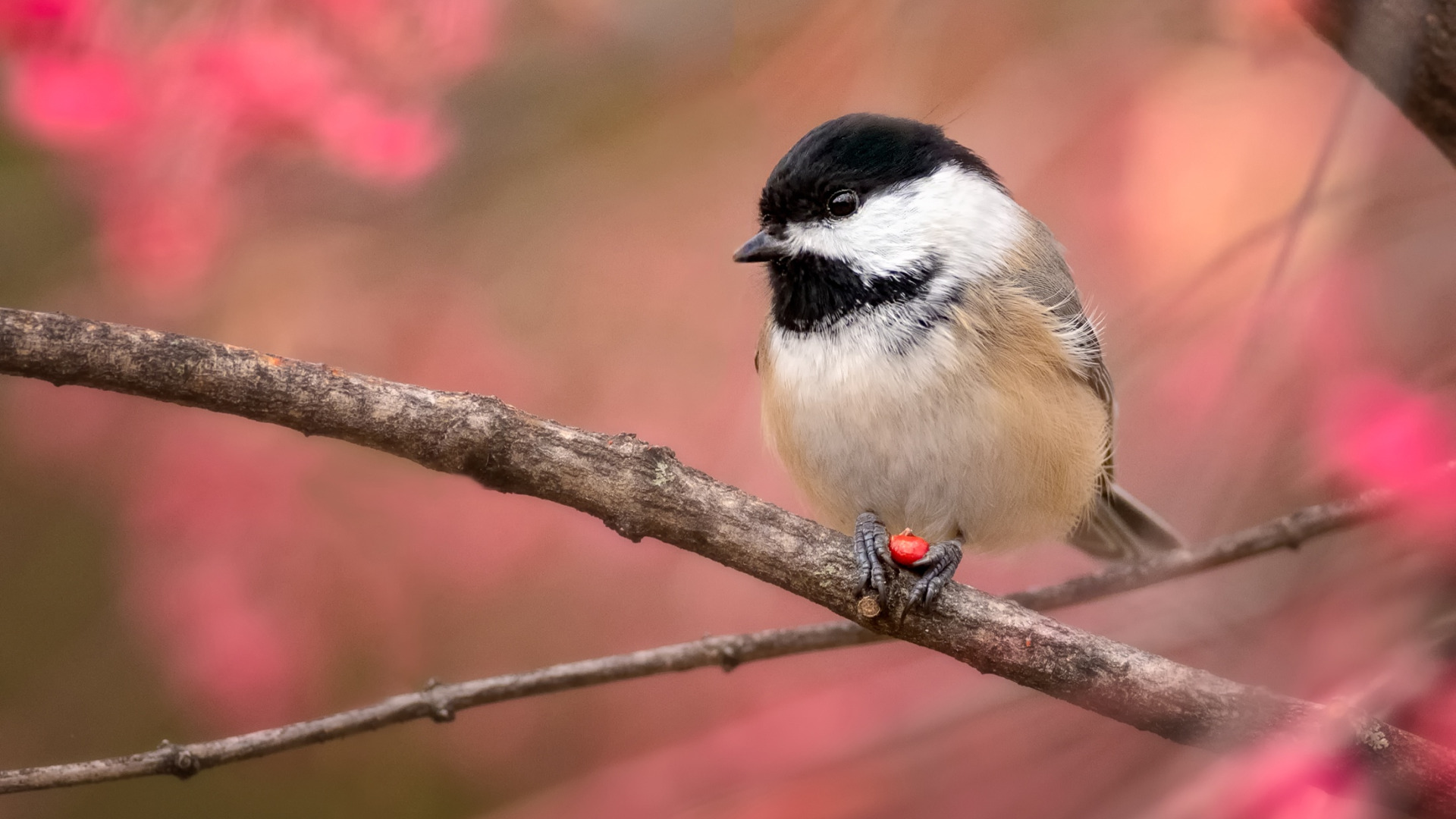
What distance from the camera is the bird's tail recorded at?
1.90 m

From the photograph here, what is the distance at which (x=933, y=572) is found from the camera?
128 centimetres

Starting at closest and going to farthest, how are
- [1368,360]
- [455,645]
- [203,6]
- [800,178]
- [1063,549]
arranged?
[800,178]
[203,6]
[1368,360]
[455,645]
[1063,549]

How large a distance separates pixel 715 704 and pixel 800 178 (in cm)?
104

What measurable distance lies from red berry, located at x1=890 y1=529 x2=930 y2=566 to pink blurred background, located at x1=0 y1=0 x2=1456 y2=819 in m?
0.45

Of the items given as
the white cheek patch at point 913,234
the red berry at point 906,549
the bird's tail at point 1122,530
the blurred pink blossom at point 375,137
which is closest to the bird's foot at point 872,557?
the red berry at point 906,549

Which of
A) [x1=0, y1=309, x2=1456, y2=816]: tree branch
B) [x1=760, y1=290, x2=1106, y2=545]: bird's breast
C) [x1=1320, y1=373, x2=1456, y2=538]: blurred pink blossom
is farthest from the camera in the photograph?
[x1=1320, y1=373, x2=1456, y2=538]: blurred pink blossom

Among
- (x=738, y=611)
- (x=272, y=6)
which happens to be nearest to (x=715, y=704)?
(x=738, y=611)

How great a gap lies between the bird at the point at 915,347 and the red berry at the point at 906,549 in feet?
0.24

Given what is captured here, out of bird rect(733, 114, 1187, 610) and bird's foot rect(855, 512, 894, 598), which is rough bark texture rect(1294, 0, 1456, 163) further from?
bird's foot rect(855, 512, 894, 598)

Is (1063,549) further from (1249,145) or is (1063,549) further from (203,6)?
(203,6)

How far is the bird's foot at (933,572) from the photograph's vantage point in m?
1.23

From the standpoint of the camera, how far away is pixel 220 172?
179cm

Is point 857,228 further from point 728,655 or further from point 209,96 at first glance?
point 209,96

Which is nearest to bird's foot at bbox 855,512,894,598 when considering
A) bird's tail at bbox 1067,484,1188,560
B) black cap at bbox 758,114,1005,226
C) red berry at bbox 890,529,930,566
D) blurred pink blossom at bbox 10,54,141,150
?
red berry at bbox 890,529,930,566
